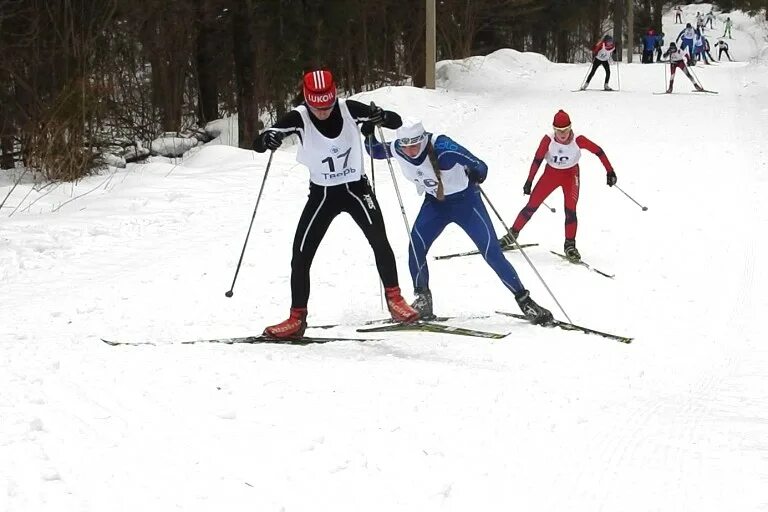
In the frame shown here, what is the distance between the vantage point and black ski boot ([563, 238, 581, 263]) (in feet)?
29.9

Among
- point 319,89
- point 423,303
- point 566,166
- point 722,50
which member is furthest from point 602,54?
point 722,50

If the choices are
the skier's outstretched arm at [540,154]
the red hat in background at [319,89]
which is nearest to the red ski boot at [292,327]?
the red hat in background at [319,89]

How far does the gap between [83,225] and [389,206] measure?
377cm

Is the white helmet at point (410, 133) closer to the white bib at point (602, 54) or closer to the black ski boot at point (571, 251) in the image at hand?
the black ski boot at point (571, 251)

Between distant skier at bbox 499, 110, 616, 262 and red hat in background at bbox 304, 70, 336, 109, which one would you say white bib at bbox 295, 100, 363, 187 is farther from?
distant skier at bbox 499, 110, 616, 262

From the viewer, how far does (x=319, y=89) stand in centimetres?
574

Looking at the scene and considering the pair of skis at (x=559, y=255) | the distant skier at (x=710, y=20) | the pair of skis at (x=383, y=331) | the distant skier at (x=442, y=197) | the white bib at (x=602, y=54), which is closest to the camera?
the pair of skis at (x=383, y=331)

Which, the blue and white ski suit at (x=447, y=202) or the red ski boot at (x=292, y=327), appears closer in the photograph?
the red ski boot at (x=292, y=327)

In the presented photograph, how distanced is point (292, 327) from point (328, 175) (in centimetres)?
107

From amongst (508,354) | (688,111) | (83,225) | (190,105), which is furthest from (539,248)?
(190,105)

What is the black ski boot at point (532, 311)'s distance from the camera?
6.78 m

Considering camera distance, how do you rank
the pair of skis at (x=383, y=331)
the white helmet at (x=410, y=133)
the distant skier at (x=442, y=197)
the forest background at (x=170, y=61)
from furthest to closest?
the forest background at (x=170, y=61), the distant skier at (x=442, y=197), the white helmet at (x=410, y=133), the pair of skis at (x=383, y=331)

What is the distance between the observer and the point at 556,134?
29.9 ft

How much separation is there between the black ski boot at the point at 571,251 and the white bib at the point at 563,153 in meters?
0.77
